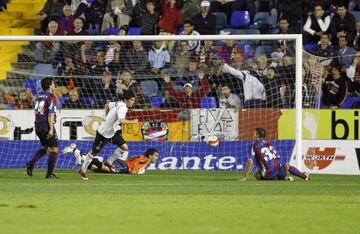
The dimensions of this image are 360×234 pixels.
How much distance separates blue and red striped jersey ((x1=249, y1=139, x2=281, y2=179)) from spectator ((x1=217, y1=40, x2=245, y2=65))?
516 cm

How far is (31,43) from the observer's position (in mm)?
26219

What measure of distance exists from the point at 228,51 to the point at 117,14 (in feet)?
16.2

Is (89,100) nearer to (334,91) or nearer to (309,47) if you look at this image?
(334,91)

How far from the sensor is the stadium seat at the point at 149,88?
985 inches

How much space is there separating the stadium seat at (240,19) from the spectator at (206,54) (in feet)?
10.8

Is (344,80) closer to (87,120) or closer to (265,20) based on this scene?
(265,20)

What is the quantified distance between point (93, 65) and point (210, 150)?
3.72m

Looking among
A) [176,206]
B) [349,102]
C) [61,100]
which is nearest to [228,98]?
[349,102]

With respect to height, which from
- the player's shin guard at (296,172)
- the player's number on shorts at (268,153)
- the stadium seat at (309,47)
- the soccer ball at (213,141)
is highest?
the stadium seat at (309,47)

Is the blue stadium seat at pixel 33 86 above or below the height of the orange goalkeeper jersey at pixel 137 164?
above

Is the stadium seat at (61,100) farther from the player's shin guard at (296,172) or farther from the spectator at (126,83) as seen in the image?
the player's shin guard at (296,172)

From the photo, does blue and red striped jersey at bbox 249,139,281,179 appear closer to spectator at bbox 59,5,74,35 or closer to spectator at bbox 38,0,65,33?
spectator at bbox 59,5,74,35

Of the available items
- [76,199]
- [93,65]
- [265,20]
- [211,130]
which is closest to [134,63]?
[93,65]

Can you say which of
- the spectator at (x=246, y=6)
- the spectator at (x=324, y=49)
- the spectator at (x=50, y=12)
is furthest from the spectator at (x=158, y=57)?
the spectator at (x=50, y=12)
